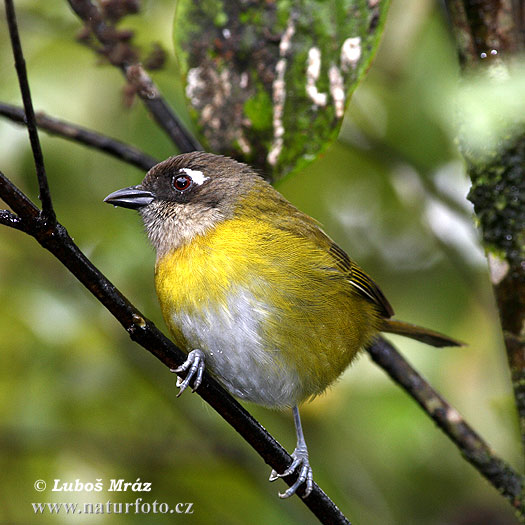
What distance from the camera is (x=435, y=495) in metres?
4.63

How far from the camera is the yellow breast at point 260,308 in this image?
3.06m

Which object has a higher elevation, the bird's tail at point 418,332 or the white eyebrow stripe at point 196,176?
the white eyebrow stripe at point 196,176

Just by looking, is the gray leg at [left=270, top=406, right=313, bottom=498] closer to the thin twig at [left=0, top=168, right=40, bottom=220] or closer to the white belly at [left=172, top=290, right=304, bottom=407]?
the white belly at [left=172, top=290, right=304, bottom=407]

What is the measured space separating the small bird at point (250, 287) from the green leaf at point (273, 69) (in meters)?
0.23

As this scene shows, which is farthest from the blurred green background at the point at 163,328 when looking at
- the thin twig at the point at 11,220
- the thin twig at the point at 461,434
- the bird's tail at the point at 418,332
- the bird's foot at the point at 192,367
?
the thin twig at the point at 11,220

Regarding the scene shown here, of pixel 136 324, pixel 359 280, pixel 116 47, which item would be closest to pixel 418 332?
pixel 359 280

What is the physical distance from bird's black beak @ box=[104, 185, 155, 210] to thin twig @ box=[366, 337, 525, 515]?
1.34m

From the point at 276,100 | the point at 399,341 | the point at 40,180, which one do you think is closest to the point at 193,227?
the point at 276,100

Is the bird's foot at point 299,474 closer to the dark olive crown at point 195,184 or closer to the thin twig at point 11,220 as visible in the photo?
the dark olive crown at point 195,184

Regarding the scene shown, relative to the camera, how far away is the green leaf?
3.11 metres

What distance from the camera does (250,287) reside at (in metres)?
3.06

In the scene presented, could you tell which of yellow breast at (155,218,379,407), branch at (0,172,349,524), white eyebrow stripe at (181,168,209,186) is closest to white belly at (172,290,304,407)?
yellow breast at (155,218,379,407)

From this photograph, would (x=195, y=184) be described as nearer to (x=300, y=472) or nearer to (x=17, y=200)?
(x=300, y=472)

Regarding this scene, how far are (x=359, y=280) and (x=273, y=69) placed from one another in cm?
106
